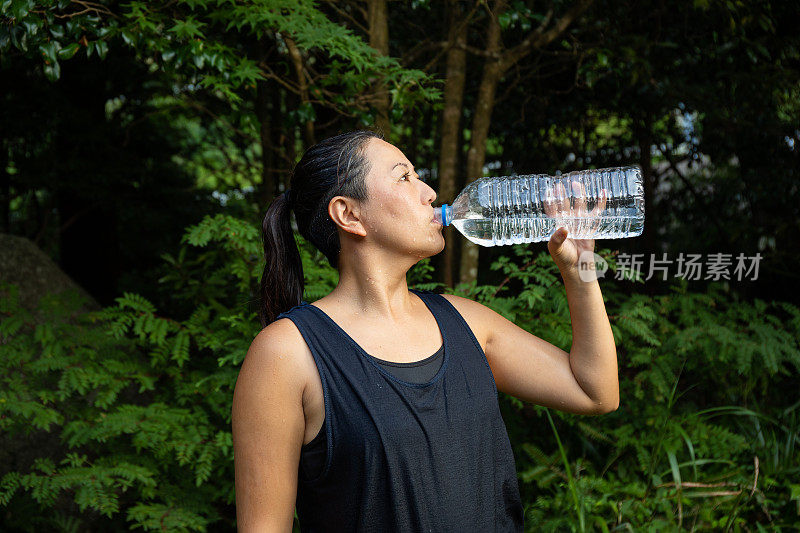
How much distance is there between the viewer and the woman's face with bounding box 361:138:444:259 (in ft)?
6.04

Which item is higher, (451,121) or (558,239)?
(451,121)

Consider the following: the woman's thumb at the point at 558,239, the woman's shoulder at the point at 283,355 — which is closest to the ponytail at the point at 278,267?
the woman's shoulder at the point at 283,355

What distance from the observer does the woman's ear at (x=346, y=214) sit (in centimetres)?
188

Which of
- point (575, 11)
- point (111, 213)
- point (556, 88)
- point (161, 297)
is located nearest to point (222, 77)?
point (575, 11)

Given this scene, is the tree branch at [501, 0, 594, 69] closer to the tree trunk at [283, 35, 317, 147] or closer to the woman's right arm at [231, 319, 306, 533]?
the tree trunk at [283, 35, 317, 147]

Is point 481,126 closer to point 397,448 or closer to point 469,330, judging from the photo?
point 469,330

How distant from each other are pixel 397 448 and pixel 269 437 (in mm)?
308

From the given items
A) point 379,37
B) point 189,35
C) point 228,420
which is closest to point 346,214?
point 228,420

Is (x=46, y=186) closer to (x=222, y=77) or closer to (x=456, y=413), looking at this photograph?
(x=222, y=77)

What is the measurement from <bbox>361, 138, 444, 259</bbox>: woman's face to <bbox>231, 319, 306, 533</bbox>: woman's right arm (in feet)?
1.32

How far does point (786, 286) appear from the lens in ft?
17.4

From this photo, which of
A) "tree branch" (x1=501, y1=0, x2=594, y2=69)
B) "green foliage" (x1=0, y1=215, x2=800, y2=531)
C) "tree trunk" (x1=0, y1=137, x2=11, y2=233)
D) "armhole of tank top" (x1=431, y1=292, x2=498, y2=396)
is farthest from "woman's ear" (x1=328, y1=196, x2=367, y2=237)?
"tree trunk" (x1=0, y1=137, x2=11, y2=233)

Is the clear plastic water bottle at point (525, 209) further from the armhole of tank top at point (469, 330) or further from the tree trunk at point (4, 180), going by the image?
the tree trunk at point (4, 180)

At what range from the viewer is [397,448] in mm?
1648
